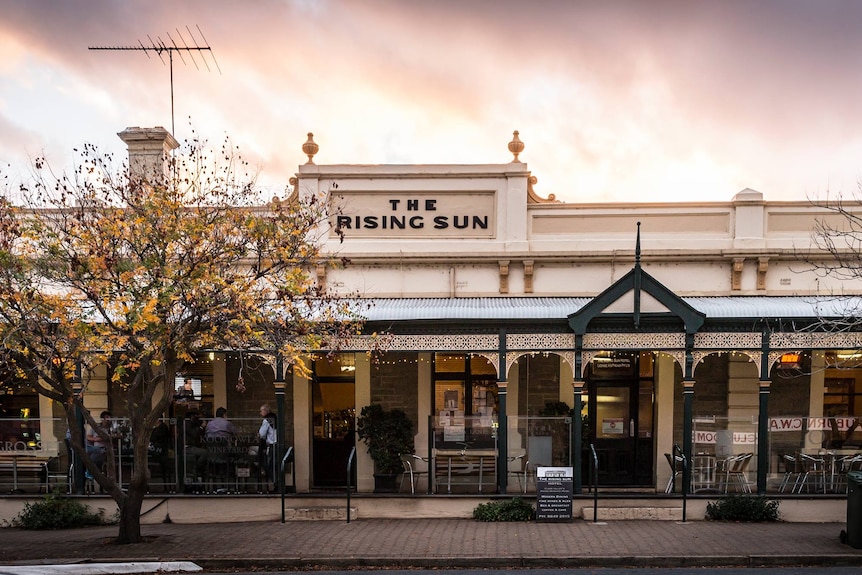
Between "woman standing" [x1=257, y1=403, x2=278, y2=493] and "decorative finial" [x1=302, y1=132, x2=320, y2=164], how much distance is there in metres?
5.06

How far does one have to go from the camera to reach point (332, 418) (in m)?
13.4

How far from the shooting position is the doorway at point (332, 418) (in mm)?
13219

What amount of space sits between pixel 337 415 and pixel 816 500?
8.96m

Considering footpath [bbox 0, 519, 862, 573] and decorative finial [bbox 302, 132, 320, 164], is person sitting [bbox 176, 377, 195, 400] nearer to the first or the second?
footpath [bbox 0, 519, 862, 573]

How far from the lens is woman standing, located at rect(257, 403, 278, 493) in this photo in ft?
37.5

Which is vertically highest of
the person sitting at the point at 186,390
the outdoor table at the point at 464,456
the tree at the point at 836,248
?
the tree at the point at 836,248

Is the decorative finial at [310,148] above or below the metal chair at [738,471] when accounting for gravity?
above

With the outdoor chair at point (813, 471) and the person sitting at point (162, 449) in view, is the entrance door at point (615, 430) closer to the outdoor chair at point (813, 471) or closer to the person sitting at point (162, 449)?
the outdoor chair at point (813, 471)

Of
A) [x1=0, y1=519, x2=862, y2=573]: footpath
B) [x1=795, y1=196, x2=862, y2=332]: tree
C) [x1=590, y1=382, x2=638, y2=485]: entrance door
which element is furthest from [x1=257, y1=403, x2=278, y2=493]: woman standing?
[x1=795, y1=196, x2=862, y2=332]: tree

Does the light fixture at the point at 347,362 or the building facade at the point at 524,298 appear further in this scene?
the light fixture at the point at 347,362

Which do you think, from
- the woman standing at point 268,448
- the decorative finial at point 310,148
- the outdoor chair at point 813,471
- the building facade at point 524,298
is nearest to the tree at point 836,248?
the building facade at point 524,298

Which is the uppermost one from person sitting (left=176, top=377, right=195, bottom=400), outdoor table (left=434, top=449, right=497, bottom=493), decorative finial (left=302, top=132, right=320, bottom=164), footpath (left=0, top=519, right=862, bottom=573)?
decorative finial (left=302, top=132, right=320, bottom=164)

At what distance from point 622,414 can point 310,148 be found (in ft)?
27.5

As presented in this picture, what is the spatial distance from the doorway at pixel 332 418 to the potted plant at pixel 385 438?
73 cm
